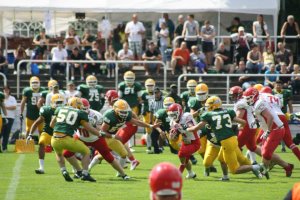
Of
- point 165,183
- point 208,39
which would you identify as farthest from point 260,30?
point 165,183

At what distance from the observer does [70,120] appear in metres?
16.0

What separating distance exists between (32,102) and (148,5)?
618 centimetres

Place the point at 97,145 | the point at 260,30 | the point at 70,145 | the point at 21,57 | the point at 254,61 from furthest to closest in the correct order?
the point at 21,57
the point at 260,30
the point at 254,61
the point at 97,145
the point at 70,145

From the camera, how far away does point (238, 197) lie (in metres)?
14.6

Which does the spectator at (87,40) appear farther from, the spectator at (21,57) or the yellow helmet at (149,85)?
the yellow helmet at (149,85)

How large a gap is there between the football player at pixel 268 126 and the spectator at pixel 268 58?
992cm

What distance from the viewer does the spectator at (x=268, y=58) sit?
2744 cm

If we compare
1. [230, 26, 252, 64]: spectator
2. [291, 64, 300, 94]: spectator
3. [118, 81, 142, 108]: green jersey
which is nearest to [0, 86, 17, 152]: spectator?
[118, 81, 142, 108]: green jersey

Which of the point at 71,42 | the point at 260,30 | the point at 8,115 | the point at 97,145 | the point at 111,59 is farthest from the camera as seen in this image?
the point at 71,42

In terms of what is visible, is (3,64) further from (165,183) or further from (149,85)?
(165,183)

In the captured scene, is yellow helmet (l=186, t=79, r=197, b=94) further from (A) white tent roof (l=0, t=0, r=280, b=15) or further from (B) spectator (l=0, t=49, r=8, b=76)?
(B) spectator (l=0, t=49, r=8, b=76)

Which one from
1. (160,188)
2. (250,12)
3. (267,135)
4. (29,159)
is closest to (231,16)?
(250,12)

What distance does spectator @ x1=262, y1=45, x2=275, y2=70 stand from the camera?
90.0ft

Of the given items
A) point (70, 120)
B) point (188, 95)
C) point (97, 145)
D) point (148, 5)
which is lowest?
point (97, 145)
